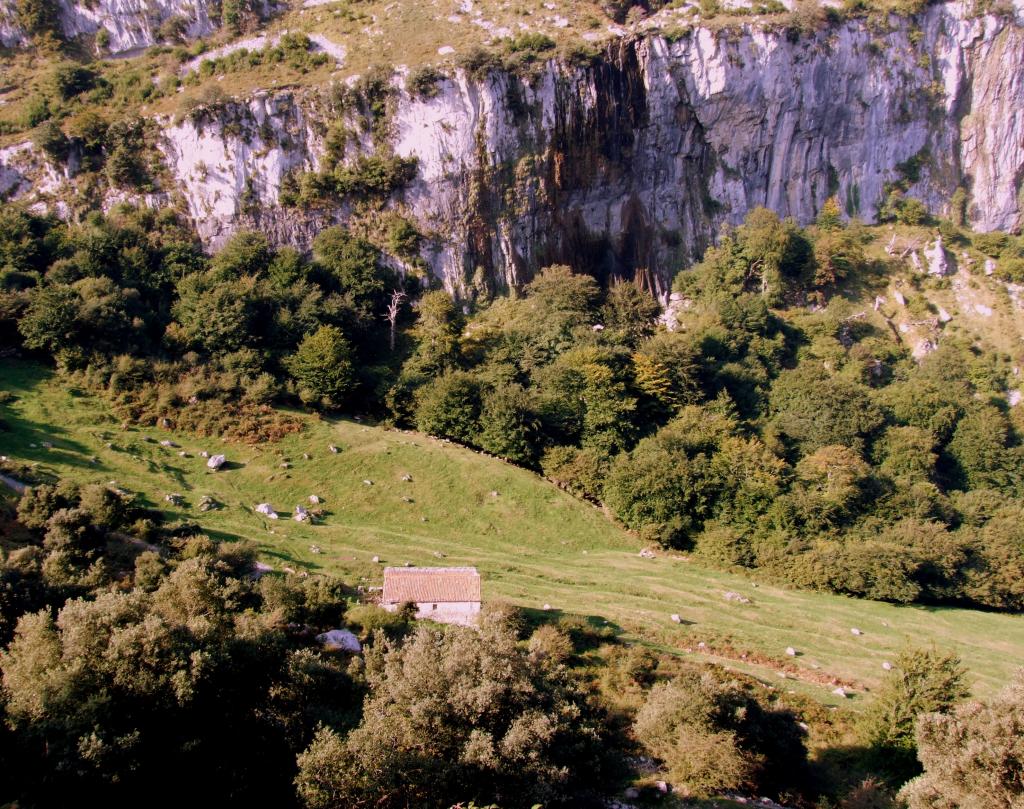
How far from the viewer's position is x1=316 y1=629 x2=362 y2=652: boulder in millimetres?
20375

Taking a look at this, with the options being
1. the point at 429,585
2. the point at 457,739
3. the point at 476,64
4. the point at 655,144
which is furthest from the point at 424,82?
the point at 457,739

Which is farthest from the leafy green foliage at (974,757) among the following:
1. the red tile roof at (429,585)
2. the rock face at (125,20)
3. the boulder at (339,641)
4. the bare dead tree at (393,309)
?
the rock face at (125,20)

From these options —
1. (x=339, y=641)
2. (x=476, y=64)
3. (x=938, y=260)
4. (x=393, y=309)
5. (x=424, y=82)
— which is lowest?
(x=339, y=641)

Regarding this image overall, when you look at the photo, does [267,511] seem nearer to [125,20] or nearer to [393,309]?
[393,309]

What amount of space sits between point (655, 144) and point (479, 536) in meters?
38.7

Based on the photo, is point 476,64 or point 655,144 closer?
point 476,64

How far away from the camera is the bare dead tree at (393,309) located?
45812mm

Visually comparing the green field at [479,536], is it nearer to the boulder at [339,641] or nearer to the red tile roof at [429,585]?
the red tile roof at [429,585]

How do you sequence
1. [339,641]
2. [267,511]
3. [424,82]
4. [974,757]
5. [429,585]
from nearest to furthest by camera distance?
[974,757], [339,641], [429,585], [267,511], [424,82]

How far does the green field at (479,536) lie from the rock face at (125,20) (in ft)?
119

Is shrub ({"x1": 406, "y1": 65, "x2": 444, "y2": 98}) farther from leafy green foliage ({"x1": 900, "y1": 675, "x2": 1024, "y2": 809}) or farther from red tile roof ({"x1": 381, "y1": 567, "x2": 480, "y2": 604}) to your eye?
leafy green foliage ({"x1": 900, "y1": 675, "x2": 1024, "y2": 809})

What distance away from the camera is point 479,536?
32.2 meters

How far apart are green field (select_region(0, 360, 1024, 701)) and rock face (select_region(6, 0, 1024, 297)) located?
735 inches

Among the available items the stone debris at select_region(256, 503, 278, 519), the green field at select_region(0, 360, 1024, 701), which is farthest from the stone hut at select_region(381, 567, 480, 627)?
the stone debris at select_region(256, 503, 278, 519)
